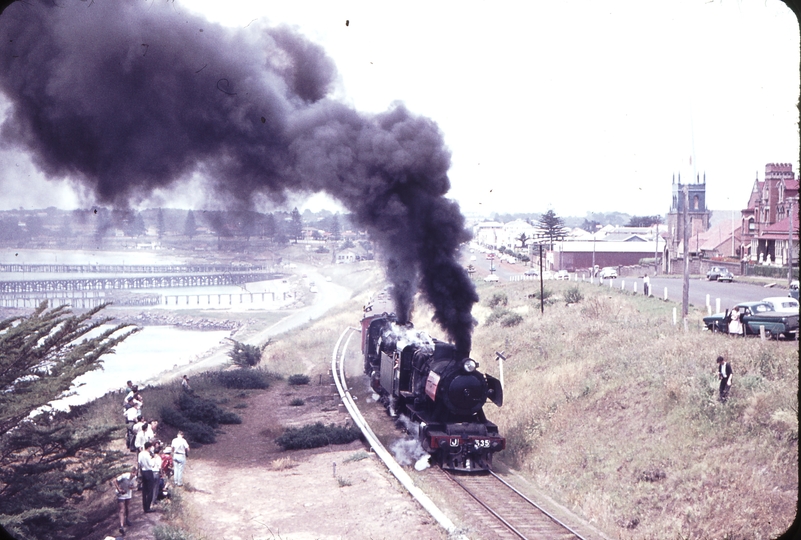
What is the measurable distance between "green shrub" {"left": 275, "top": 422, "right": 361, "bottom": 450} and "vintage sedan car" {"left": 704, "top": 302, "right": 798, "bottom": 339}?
11.1m

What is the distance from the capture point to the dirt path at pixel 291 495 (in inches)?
418

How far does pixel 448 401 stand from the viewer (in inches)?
522

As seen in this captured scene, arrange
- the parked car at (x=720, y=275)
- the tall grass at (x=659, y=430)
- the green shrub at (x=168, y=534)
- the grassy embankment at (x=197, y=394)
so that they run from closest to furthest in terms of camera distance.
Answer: the green shrub at (x=168, y=534)
the tall grass at (x=659, y=430)
the grassy embankment at (x=197, y=394)
the parked car at (x=720, y=275)

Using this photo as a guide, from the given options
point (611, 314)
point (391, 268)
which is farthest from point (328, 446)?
point (611, 314)

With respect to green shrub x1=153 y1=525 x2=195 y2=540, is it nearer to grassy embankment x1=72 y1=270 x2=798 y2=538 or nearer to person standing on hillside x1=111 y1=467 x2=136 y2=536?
person standing on hillside x1=111 y1=467 x2=136 y2=536

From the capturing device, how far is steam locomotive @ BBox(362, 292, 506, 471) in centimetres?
1325

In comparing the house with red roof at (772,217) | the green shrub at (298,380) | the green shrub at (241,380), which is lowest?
the green shrub at (298,380)

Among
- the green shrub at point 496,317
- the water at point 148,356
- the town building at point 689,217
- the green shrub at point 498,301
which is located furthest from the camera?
the town building at point 689,217

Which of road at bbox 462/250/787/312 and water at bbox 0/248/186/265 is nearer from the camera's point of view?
road at bbox 462/250/787/312

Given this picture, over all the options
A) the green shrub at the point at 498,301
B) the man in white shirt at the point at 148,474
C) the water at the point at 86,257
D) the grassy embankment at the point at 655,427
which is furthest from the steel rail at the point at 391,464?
the water at the point at 86,257

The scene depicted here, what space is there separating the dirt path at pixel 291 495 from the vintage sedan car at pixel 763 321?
1106 centimetres

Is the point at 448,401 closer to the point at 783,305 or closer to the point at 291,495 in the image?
the point at 291,495

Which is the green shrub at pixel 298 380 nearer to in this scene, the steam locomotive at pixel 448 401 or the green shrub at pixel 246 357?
the green shrub at pixel 246 357

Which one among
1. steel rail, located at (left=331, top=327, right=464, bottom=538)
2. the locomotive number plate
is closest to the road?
steel rail, located at (left=331, top=327, right=464, bottom=538)
